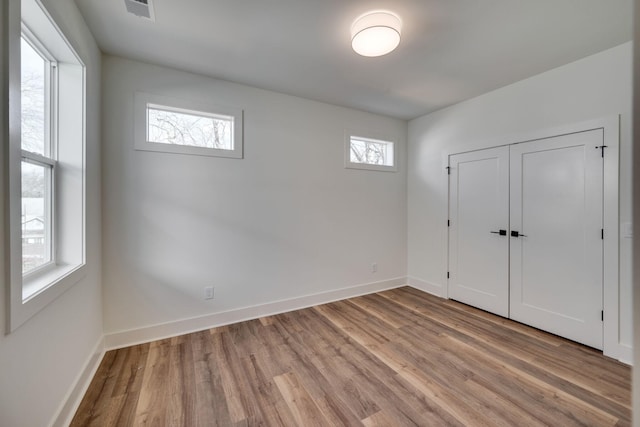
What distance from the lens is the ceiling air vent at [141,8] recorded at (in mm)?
1752

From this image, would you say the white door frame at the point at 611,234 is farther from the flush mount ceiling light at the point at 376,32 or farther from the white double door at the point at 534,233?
the flush mount ceiling light at the point at 376,32

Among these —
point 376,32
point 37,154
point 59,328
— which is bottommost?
point 59,328

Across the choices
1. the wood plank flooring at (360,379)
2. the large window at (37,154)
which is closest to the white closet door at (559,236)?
the wood plank flooring at (360,379)

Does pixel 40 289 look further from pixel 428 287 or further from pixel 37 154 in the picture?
pixel 428 287

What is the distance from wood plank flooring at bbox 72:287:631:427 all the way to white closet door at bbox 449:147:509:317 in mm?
502

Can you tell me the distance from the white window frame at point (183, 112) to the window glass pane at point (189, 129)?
0.15 feet

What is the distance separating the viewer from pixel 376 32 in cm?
191

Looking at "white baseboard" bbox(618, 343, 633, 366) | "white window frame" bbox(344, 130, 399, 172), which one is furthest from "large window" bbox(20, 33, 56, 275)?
"white baseboard" bbox(618, 343, 633, 366)

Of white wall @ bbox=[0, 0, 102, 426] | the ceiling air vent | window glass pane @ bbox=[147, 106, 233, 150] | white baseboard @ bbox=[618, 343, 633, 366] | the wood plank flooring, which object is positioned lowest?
the wood plank flooring

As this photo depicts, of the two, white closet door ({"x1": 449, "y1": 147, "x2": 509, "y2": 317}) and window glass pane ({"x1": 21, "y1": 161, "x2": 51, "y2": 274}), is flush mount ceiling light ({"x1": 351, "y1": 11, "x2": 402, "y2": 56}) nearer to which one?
white closet door ({"x1": 449, "y1": 147, "x2": 509, "y2": 317})

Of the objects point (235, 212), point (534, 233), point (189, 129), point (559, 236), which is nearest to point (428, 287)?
point (534, 233)

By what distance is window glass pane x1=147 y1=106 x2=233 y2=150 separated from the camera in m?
2.58

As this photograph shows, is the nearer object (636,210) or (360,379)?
(636,210)

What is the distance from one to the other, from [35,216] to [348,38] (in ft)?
8.23
